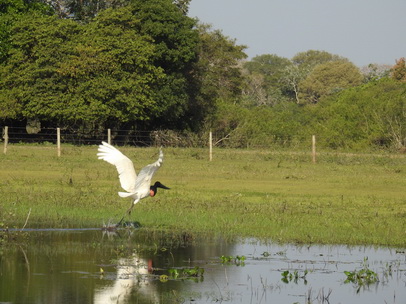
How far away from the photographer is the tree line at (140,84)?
3984cm

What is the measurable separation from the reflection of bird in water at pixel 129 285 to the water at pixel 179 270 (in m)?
0.01

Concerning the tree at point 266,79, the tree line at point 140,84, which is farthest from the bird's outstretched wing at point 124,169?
the tree at point 266,79

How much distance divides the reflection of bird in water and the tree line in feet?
88.8

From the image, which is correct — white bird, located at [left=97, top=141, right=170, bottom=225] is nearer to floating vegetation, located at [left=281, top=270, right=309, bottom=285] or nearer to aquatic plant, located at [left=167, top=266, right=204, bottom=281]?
aquatic plant, located at [left=167, top=266, right=204, bottom=281]

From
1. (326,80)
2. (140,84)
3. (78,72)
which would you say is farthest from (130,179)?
(326,80)

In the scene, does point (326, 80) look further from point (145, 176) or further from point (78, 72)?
point (145, 176)

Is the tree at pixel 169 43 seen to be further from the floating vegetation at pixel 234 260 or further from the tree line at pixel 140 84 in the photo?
the floating vegetation at pixel 234 260

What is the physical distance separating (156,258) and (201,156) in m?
21.1

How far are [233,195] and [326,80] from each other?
2562 inches

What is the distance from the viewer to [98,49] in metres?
40.1

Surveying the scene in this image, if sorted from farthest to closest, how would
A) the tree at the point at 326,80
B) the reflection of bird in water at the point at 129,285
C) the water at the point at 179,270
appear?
the tree at the point at 326,80
the water at the point at 179,270
the reflection of bird in water at the point at 129,285

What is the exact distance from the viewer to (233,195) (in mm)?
19438

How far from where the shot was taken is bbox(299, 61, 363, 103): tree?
268 ft

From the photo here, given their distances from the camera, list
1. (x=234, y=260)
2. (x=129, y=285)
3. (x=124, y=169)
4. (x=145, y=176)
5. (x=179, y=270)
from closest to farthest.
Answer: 1. (x=129, y=285)
2. (x=179, y=270)
3. (x=234, y=260)
4. (x=145, y=176)
5. (x=124, y=169)
